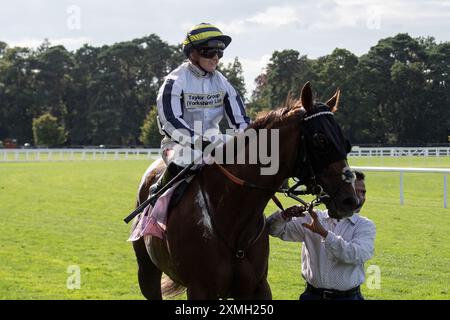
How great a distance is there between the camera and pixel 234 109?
14.3ft

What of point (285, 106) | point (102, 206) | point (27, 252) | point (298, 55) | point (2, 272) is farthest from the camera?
point (298, 55)

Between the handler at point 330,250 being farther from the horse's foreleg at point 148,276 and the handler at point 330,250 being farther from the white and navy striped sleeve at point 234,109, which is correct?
the horse's foreleg at point 148,276

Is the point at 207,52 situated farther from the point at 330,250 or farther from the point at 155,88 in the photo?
the point at 155,88

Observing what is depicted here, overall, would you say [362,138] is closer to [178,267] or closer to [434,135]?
[434,135]

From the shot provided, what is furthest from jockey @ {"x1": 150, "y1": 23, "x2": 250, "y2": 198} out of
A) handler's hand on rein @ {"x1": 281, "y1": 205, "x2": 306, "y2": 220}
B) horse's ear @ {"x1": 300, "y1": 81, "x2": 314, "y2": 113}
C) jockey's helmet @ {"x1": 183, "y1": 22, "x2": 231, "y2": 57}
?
horse's ear @ {"x1": 300, "y1": 81, "x2": 314, "y2": 113}

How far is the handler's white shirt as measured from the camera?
412 centimetres

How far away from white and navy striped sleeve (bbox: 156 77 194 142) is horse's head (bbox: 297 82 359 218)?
2.84 ft

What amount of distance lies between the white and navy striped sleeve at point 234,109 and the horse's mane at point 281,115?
0.54 metres

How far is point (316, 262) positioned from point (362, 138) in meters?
42.4

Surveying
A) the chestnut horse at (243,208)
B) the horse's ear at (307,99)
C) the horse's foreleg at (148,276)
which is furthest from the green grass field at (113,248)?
the horse's ear at (307,99)

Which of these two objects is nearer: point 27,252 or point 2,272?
point 2,272

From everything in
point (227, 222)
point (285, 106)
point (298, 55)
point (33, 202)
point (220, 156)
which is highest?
point (298, 55)

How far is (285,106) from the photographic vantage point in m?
3.72
